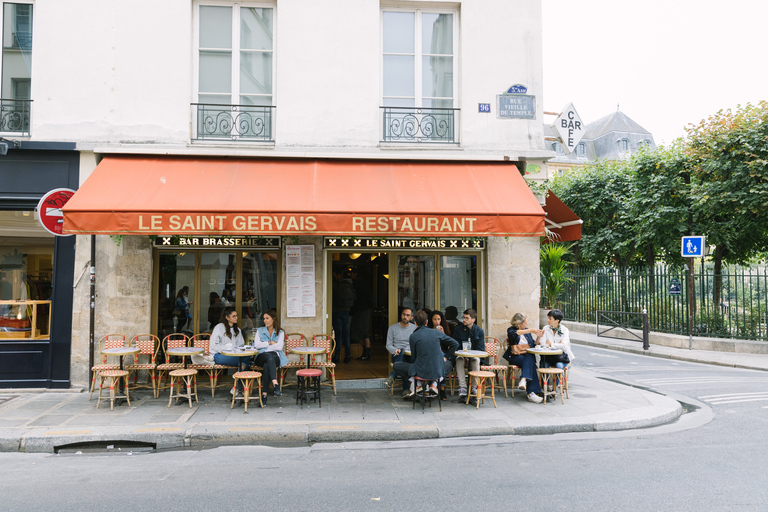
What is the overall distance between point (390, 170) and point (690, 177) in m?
12.3

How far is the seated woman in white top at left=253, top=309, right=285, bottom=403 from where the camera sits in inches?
305

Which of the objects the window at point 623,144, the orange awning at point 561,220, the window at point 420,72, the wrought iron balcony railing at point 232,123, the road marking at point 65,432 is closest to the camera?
the road marking at point 65,432

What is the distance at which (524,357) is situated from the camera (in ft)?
27.2

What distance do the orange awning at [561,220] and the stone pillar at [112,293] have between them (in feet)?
23.7

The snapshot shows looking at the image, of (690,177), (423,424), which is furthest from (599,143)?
(423,424)

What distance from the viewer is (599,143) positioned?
2219 inches

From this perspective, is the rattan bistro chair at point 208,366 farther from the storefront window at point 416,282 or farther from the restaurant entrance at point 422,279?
the storefront window at point 416,282

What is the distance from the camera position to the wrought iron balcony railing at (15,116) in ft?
28.0

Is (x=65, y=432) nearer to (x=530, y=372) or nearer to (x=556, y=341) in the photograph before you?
(x=530, y=372)

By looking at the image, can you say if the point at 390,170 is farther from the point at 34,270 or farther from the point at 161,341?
the point at 34,270

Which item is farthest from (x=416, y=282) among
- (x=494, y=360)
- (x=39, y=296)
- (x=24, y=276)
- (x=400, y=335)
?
(x=24, y=276)

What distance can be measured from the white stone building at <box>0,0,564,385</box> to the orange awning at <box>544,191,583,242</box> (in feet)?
3.36

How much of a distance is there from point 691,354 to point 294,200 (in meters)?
12.1

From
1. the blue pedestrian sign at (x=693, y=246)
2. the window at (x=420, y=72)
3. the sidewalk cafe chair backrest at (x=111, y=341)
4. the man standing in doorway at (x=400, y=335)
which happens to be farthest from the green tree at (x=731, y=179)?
the sidewalk cafe chair backrest at (x=111, y=341)
